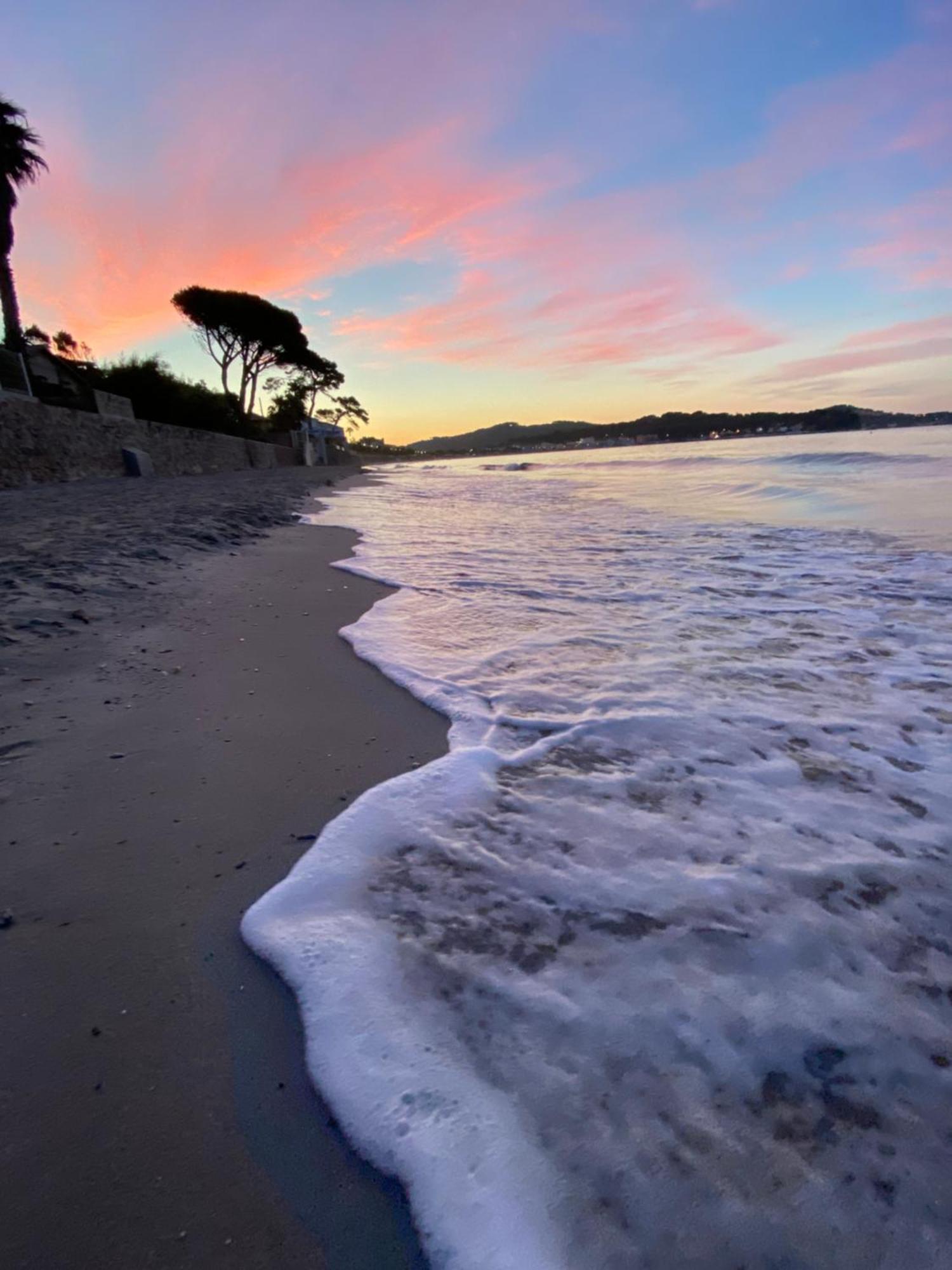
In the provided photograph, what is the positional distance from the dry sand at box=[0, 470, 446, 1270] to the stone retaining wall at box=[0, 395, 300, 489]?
8.90 m

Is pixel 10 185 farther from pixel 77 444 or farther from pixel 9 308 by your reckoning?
pixel 77 444

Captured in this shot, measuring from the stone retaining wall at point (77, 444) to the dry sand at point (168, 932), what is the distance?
890 cm

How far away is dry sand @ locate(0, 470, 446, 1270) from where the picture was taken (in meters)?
0.86

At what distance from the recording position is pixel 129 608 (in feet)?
11.8

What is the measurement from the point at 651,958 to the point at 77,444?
14.7m

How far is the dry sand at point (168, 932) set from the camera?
0.86 metres

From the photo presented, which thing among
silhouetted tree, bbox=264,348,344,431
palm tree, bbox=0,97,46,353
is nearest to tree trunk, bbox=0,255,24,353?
Answer: palm tree, bbox=0,97,46,353

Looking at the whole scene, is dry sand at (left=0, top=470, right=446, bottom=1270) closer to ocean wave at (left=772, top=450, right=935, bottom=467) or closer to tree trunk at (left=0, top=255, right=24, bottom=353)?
ocean wave at (left=772, top=450, right=935, bottom=467)

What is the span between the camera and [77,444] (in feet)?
39.8

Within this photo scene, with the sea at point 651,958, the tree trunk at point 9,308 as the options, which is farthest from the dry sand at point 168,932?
the tree trunk at point 9,308

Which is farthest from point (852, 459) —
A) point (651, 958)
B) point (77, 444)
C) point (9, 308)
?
point (9, 308)

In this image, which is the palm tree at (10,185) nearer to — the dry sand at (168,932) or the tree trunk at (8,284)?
the tree trunk at (8,284)

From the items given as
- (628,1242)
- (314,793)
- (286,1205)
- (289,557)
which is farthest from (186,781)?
(289,557)

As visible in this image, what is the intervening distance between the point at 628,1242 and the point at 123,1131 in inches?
32.1
